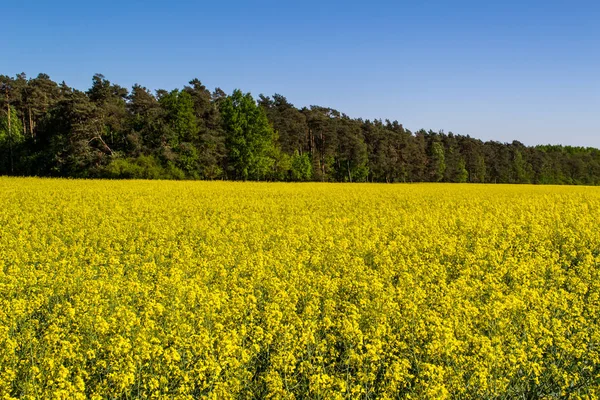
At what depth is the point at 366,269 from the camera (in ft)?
26.5

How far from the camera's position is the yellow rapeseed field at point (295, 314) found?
403cm

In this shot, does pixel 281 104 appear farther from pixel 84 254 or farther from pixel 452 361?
pixel 452 361

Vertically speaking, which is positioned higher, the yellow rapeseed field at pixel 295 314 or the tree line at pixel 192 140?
the tree line at pixel 192 140

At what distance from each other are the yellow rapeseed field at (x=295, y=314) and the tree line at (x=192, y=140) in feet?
116

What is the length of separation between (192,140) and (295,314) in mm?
47191

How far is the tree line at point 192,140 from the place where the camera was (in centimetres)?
4503

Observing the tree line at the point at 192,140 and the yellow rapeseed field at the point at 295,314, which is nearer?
the yellow rapeseed field at the point at 295,314

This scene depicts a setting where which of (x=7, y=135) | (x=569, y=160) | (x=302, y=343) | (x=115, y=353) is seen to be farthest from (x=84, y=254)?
(x=569, y=160)

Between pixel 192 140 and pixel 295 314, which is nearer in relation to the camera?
pixel 295 314

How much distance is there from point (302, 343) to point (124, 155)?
1786 inches

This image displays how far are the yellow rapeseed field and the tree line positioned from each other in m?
35.5

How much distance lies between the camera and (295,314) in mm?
5465

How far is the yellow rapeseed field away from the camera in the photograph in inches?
159

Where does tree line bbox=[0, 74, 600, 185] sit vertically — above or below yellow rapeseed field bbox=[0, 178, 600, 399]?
above
